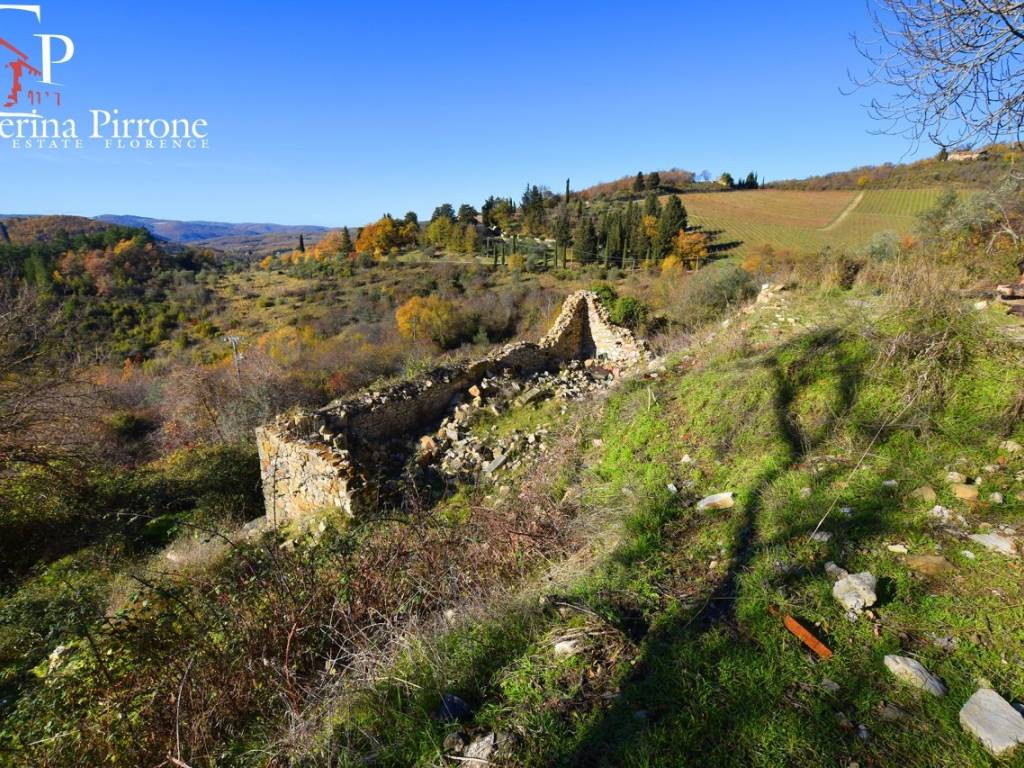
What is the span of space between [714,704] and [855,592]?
957mm

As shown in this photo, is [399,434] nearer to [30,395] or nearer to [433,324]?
[30,395]

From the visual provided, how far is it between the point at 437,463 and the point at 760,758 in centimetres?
552

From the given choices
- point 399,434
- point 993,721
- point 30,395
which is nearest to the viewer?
point 993,721

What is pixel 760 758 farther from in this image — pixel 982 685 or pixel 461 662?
pixel 461 662

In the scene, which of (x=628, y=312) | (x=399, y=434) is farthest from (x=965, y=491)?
(x=628, y=312)

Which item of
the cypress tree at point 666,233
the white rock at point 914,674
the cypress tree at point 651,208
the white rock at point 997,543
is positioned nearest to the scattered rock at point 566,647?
the white rock at point 914,674

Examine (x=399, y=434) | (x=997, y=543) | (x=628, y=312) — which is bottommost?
(x=399, y=434)

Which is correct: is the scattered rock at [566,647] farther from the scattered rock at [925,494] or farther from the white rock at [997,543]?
the scattered rock at [925,494]

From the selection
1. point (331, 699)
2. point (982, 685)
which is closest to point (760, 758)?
point (982, 685)

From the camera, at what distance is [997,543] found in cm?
234

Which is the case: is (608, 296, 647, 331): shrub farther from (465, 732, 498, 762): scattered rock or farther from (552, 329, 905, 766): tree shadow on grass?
(465, 732, 498, 762): scattered rock

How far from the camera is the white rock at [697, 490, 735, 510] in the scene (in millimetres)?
3258

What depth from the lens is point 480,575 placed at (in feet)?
10.3

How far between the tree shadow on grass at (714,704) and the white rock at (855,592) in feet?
0.55
